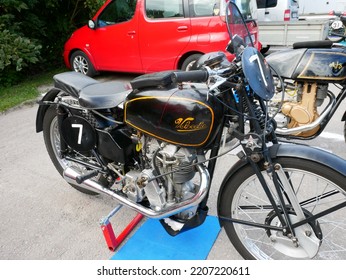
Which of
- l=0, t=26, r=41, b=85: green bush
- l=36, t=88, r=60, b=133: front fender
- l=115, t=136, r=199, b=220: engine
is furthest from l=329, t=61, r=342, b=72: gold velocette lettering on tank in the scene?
l=0, t=26, r=41, b=85: green bush

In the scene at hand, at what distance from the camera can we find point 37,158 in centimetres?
381

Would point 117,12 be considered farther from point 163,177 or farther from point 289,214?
point 289,214

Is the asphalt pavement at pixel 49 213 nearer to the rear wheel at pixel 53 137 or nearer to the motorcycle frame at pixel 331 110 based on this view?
the rear wheel at pixel 53 137

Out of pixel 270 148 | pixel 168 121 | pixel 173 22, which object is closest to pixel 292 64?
pixel 270 148

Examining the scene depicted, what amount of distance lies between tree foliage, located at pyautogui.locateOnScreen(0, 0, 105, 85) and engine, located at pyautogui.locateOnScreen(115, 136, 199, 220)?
189 inches

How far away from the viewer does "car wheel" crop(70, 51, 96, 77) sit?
7098 mm

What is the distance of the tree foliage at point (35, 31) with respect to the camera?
597cm

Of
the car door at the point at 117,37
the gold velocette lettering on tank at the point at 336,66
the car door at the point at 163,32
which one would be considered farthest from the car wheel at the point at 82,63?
the gold velocette lettering on tank at the point at 336,66

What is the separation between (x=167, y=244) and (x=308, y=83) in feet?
7.23

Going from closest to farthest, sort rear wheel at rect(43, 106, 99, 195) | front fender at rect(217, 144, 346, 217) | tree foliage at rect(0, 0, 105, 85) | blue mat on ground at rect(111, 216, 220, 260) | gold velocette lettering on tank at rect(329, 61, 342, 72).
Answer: front fender at rect(217, 144, 346, 217) → blue mat on ground at rect(111, 216, 220, 260) → rear wheel at rect(43, 106, 99, 195) → gold velocette lettering on tank at rect(329, 61, 342, 72) → tree foliage at rect(0, 0, 105, 85)

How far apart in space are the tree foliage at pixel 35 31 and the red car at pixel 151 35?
3.44ft

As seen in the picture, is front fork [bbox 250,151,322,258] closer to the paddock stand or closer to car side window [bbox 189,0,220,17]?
the paddock stand

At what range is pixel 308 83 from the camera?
3.27m
